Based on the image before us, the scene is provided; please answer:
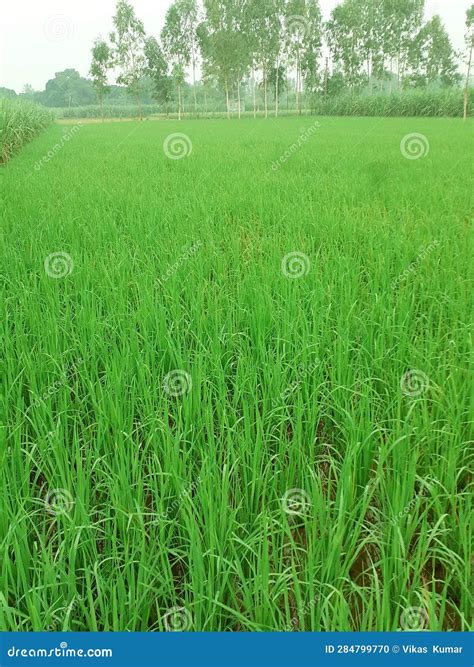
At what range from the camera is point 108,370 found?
1.76 m

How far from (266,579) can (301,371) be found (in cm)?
97

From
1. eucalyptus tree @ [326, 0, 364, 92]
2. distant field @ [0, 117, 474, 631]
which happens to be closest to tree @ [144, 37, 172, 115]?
eucalyptus tree @ [326, 0, 364, 92]

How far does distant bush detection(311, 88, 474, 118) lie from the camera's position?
21141mm

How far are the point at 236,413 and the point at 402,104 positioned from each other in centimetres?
2508

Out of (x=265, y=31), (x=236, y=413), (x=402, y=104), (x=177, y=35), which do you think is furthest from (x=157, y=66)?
(x=236, y=413)

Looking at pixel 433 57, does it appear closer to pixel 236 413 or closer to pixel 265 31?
pixel 265 31

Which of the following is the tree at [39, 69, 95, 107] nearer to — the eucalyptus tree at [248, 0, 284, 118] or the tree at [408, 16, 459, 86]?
the eucalyptus tree at [248, 0, 284, 118]

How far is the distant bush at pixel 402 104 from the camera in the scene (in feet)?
69.4

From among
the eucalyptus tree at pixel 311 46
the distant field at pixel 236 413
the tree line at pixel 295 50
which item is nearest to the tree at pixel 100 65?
the tree line at pixel 295 50

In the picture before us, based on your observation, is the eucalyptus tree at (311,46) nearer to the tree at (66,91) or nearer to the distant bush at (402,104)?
the distant bush at (402,104)

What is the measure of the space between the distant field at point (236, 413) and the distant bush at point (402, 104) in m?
19.9

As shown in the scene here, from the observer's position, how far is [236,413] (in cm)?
176

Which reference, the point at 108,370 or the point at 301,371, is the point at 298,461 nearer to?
the point at 301,371

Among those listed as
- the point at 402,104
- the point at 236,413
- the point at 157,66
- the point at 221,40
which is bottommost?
the point at 236,413
